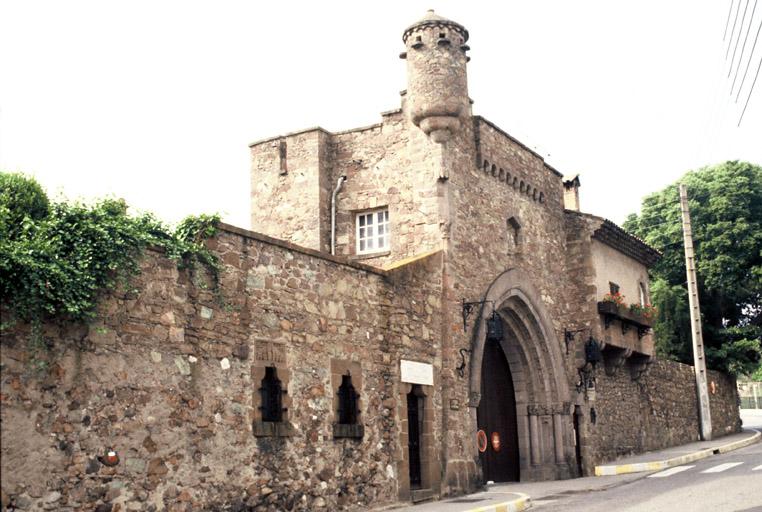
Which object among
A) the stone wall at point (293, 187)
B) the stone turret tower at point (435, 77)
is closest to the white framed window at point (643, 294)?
the stone turret tower at point (435, 77)

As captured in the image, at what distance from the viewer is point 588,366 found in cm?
2138

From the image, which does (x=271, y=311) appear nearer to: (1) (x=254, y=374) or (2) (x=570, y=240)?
(1) (x=254, y=374)

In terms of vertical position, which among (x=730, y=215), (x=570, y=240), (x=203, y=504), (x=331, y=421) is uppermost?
(x=730, y=215)

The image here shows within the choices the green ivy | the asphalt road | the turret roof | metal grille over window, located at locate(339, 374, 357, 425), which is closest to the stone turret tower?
the turret roof

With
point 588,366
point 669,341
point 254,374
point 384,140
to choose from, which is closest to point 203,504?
point 254,374

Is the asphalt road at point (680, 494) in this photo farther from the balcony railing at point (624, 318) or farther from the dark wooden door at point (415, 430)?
the balcony railing at point (624, 318)

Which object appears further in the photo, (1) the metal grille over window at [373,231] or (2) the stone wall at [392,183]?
(1) the metal grille over window at [373,231]

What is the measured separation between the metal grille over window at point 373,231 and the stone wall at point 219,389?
224 cm

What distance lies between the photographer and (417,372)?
14.8m

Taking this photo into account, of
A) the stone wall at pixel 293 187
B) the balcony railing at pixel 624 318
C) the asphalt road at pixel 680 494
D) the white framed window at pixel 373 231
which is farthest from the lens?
the balcony railing at pixel 624 318

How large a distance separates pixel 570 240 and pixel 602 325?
2250 millimetres

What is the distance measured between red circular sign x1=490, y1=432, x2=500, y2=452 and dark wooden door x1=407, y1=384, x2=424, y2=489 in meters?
5.08

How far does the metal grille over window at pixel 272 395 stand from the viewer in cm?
1188

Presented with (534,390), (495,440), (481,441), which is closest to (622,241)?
(534,390)
